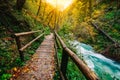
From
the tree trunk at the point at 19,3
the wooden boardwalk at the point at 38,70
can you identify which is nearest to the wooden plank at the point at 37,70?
the wooden boardwalk at the point at 38,70

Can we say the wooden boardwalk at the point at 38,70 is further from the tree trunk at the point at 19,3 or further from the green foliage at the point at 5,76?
the tree trunk at the point at 19,3

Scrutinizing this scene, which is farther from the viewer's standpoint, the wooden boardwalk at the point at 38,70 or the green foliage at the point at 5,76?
the wooden boardwalk at the point at 38,70

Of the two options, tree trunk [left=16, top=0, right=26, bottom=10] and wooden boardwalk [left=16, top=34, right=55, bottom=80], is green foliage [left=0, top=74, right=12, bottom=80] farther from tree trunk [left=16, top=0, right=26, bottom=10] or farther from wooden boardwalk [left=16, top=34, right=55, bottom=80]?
tree trunk [left=16, top=0, right=26, bottom=10]

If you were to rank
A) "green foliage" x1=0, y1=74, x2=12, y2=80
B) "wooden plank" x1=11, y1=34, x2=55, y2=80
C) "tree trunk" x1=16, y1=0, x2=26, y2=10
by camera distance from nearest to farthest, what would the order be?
1. "green foliage" x1=0, y1=74, x2=12, y2=80
2. "wooden plank" x1=11, y1=34, x2=55, y2=80
3. "tree trunk" x1=16, y1=0, x2=26, y2=10

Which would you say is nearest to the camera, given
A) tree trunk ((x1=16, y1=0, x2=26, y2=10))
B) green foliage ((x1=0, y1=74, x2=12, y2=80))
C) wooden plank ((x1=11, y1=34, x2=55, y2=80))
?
green foliage ((x1=0, y1=74, x2=12, y2=80))

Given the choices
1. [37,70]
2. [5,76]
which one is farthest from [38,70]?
[5,76]

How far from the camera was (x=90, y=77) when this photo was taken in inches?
83.1

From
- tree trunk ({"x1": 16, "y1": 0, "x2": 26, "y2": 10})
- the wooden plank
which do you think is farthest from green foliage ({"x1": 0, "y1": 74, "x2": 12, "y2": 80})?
tree trunk ({"x1": 16, "y1": 0, "x2": 26, "y2": 10})

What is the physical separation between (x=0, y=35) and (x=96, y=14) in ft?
77.6

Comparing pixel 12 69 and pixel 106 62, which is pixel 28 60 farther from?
pixel 106 62

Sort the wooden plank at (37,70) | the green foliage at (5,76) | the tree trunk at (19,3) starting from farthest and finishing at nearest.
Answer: the tree trunk at (19,3)
the wooden plank at (37,70)
the green foliage at (5,76)

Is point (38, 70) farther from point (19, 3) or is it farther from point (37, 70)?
point (19, 3)

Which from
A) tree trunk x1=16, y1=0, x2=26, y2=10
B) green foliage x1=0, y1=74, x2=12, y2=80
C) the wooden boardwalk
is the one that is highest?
tree trunk x1=16, y1=0, x2=26, y2=10

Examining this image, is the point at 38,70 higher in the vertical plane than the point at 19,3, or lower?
lower
